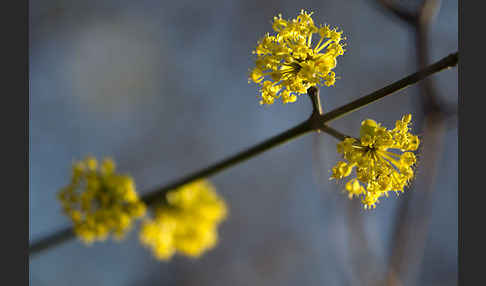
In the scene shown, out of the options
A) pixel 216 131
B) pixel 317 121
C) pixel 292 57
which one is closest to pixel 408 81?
pixel 317 121

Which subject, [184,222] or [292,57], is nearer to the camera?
[292,57]

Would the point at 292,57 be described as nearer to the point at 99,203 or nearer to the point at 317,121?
the point at 317,121

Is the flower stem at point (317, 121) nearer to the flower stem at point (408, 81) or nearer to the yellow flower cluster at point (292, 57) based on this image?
the flower stem at point (408, 81)

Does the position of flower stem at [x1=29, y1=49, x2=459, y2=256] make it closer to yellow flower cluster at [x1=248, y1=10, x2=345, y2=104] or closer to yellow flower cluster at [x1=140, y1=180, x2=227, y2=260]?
yellow flower cluster at [x1=248, y1=10, x2=345, y2=104]

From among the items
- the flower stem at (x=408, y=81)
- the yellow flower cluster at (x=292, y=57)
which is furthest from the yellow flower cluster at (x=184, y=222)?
the flower stem at (x=408, y=81)

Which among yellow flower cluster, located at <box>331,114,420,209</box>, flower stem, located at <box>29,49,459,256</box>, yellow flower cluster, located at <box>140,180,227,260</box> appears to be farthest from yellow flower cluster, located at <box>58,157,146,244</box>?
yellow flower cluster, located at <box>331,114,420,209</box>

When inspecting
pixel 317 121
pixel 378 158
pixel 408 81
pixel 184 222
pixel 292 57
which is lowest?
pixel 184 222

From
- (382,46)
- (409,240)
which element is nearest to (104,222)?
(409,240)
